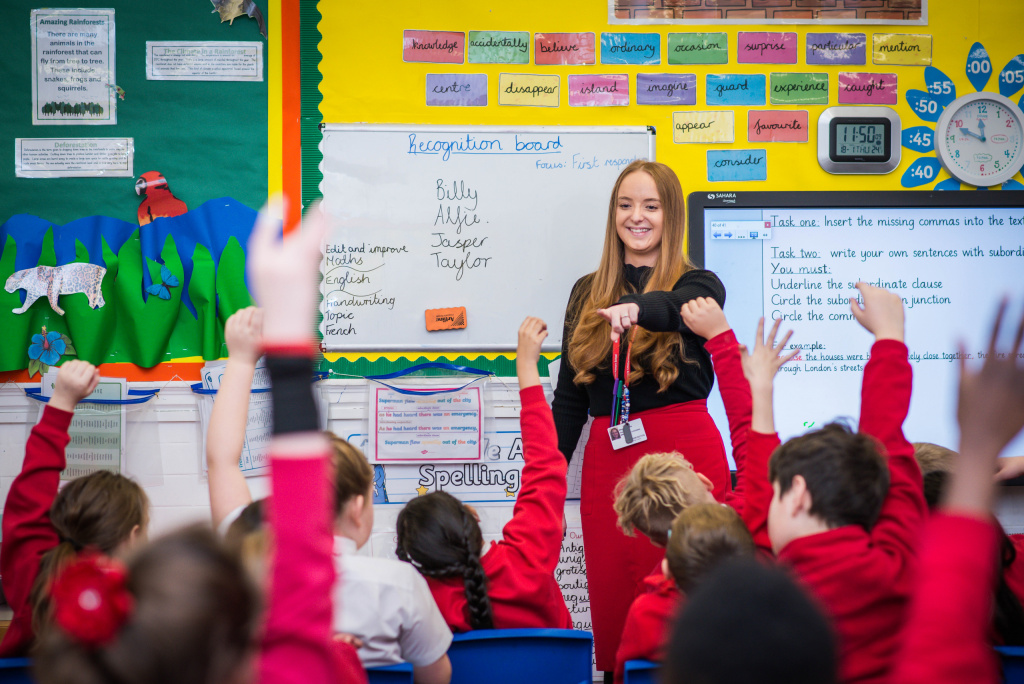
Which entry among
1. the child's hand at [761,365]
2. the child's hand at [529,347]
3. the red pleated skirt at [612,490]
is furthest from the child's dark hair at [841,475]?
the red pleated skirt at [612,490]

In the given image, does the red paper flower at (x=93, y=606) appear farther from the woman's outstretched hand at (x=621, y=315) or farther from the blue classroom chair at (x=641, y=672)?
the woman's outstretched hand at (x=621, y=315)

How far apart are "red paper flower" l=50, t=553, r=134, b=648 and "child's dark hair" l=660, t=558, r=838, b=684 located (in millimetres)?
495

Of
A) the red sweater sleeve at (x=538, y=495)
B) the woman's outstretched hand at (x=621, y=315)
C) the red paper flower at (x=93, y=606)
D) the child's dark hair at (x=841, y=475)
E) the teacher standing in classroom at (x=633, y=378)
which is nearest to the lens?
the red paper flower at (x=93, y=606)

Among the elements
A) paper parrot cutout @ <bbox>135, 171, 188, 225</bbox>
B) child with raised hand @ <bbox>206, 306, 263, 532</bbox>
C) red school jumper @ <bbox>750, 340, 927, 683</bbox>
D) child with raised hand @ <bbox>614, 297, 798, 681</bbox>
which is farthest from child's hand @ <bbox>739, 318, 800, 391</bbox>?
paper parrot cutout @ <bbox>135, 171, 188, 225</bbox>

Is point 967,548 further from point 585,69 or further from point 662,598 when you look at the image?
point 585,69

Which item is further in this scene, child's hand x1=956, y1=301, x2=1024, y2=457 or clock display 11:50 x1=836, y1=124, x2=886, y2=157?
clock display 11:50 x1=836, y1=124, x2=886, y2=157

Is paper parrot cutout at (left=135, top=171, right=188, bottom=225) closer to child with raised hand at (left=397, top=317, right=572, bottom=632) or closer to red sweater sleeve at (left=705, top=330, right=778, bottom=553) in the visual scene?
child with raised hand at (left=397, top=317, right=572, bottom=632)

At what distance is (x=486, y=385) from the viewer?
2805mm

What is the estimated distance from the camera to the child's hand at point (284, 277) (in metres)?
0.70

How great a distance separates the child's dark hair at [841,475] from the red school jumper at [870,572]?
0.03 metres

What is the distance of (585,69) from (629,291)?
943 mm

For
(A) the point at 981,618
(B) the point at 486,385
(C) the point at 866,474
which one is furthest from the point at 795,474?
(B) the point at 486,385

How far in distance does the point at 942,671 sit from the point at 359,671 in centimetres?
72

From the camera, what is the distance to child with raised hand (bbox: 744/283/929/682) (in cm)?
103
